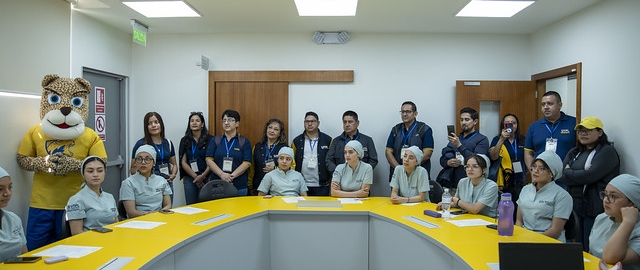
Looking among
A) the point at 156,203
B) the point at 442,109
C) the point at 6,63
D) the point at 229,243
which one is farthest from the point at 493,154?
the point at 6,63

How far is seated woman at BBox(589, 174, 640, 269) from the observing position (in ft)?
5.87

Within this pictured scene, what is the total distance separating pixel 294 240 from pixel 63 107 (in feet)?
7.09

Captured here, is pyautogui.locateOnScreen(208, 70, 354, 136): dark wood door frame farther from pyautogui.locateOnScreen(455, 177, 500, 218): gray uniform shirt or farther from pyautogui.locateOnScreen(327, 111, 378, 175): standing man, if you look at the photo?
pyautogui.locateOnScreen(455, 177, 500, 218): gray uniform shirt

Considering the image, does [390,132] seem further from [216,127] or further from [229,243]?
[229,243]

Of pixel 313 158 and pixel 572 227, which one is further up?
pixel 313 158

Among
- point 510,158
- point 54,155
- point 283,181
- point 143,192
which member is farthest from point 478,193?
point 54,155

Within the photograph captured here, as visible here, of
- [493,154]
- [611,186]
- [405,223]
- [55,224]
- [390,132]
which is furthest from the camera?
[390,132]

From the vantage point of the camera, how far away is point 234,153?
4355 millimetres

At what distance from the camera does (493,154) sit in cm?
429

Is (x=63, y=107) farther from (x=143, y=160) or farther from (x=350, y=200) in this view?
(x=350, y=200)

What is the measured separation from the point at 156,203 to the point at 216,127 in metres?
2.16

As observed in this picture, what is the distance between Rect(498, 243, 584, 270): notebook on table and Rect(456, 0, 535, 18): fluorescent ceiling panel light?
2.95 metres

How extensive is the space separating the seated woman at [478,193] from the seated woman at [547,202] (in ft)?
0.92

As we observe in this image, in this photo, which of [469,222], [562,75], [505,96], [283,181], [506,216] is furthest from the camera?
[505,96]
